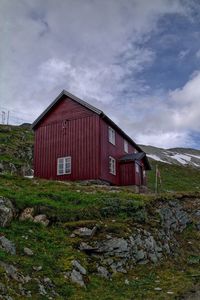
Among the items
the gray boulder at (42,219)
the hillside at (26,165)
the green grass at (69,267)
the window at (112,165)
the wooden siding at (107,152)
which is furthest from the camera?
the hillside at (26,165)

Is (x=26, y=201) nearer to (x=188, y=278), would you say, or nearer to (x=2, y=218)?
(x=2, y=218)

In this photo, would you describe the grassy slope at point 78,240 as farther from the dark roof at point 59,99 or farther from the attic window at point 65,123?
the attic window at point 65,123

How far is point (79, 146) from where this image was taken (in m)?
34.6

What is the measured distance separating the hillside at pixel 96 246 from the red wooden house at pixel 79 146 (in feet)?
30.4

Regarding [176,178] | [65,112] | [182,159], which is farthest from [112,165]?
[182,159]

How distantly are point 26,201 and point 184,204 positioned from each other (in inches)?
492

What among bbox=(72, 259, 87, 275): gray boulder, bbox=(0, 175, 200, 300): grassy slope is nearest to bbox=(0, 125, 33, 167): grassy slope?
bbox=(0, 175, 200, 300): grassy slope

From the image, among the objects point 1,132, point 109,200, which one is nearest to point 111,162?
point 109,200

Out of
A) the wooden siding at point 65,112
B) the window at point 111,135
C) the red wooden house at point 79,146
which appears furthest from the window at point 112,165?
the wooden siding at point 65,112

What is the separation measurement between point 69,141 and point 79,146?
1.41 m

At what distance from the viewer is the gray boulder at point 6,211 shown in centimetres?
1570

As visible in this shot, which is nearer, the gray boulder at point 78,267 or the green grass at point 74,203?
the gray boulder at point 78,267

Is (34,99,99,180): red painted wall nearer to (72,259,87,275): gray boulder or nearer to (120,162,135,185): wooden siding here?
(120,162,135,185): wooden siding

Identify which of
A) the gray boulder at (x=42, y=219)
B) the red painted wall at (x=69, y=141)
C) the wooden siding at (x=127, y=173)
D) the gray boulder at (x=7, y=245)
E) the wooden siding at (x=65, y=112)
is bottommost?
the gray boulder at (x=7, y=245)
